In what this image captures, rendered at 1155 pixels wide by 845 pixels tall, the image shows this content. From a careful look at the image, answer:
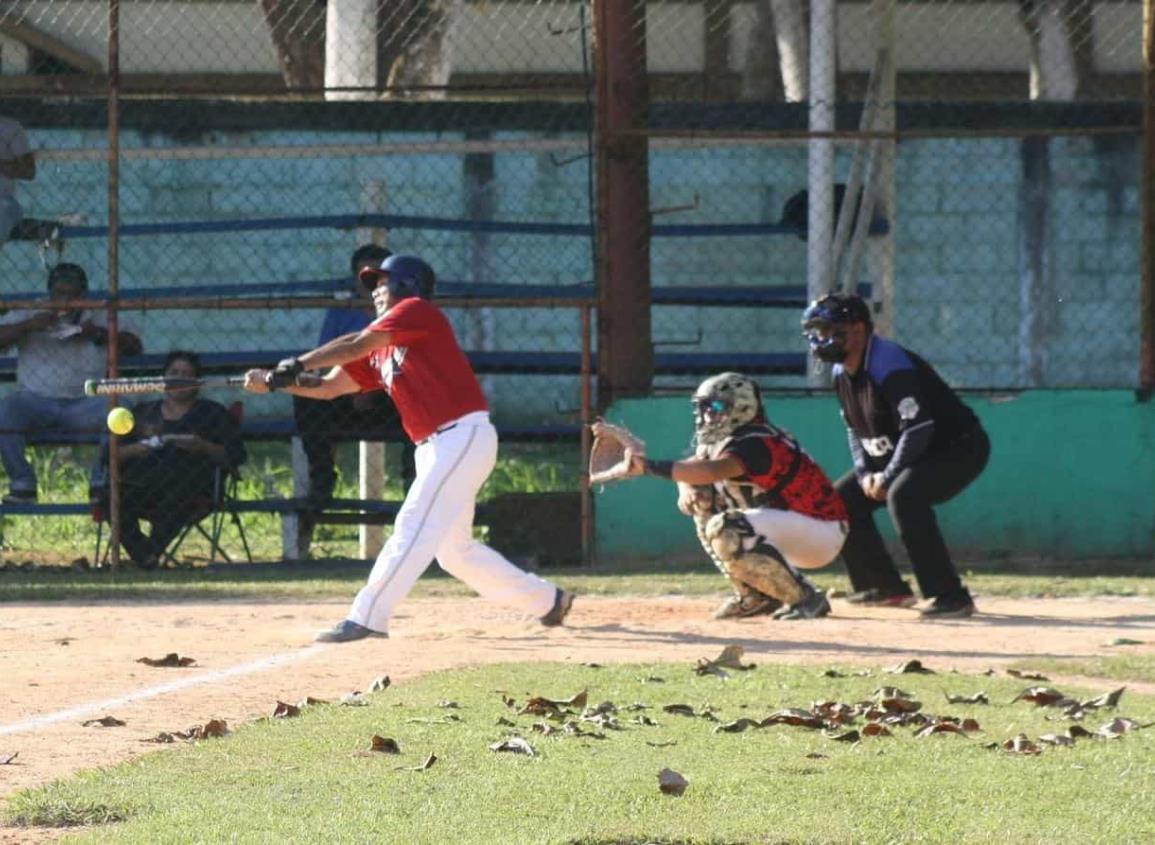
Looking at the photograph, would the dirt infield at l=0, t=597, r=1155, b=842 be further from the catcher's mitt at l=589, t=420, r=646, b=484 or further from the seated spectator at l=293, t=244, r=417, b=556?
the seated spectator at l=293, t=244, r=417, b=556

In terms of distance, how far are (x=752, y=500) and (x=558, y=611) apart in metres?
1.23

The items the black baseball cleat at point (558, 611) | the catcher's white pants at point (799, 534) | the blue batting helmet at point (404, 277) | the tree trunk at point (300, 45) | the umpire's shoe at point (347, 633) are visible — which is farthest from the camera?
the tree trunk at point (300, 45)

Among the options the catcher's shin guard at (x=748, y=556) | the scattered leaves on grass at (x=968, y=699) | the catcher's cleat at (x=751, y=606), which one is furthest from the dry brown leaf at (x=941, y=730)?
the catcher's cleat at (x=751, y=606)

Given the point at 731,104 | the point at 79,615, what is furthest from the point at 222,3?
the point at 79,615

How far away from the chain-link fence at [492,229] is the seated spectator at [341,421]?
0.09 ft

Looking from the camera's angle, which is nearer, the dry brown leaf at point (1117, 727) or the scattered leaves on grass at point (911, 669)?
the dry brown leaf at point (1117, 727)

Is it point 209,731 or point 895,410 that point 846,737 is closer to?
point 209,731

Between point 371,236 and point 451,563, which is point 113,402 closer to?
point 371,236

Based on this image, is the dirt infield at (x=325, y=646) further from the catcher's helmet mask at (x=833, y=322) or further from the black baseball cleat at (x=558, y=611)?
the catcher's helmet mask at (x=833, y=322)

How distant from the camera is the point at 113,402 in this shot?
12.8 meters

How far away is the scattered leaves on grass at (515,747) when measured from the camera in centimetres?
620

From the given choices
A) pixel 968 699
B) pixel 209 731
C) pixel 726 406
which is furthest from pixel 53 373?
pixel 968 699

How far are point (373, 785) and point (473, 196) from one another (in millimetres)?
12603

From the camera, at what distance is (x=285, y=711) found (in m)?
6.95
